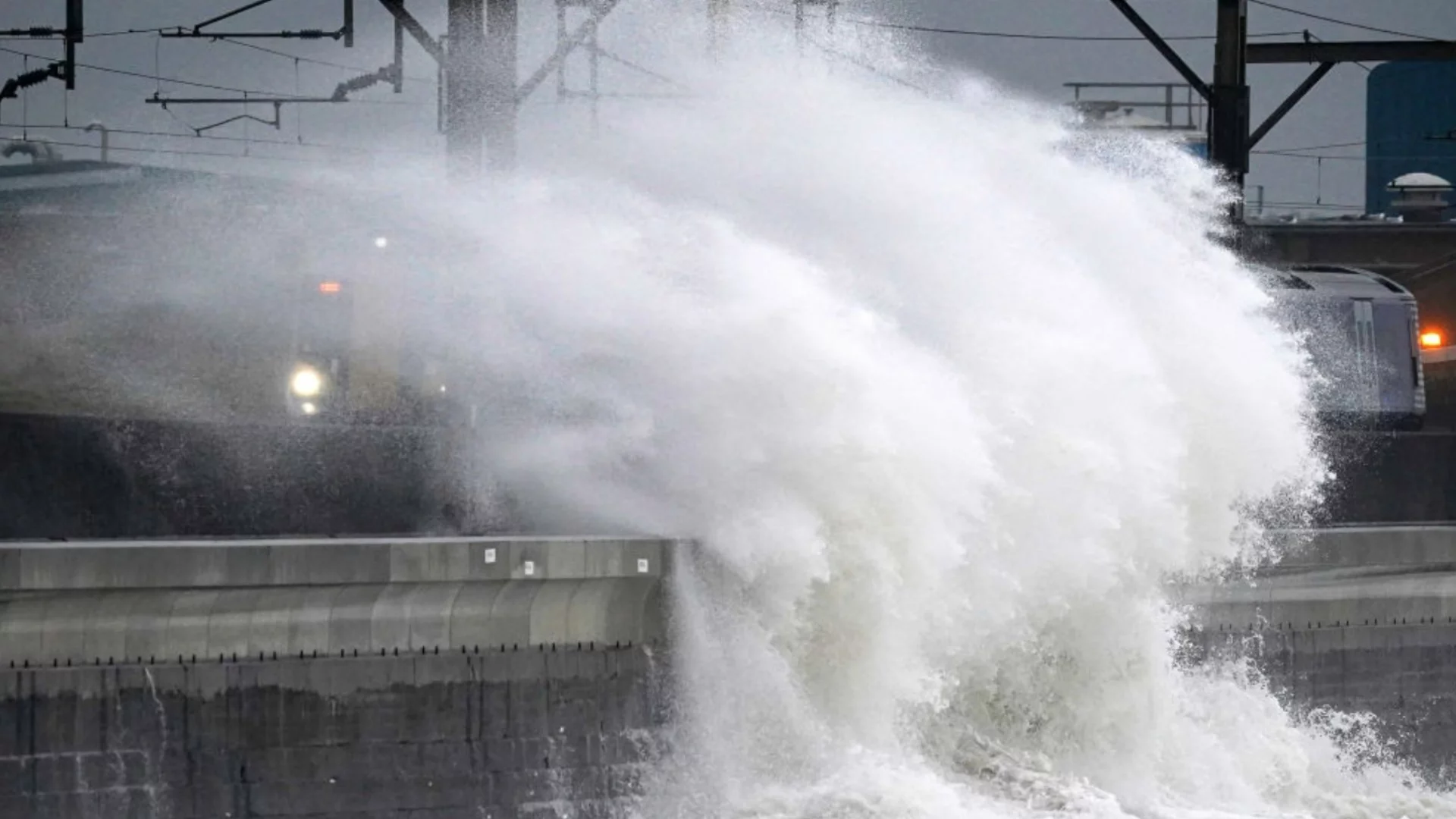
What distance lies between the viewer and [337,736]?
1138 cm

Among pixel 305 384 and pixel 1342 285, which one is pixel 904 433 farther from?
pixel 1342 285

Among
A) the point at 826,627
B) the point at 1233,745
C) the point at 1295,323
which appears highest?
the point at 1295,323

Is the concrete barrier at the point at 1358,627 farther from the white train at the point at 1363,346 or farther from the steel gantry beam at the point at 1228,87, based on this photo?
the white train at the point at 1363,346

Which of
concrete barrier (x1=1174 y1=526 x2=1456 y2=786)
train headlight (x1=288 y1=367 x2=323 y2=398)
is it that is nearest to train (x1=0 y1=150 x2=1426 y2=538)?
train headlight (x1=288 y1=367 x2=323 y2=398)

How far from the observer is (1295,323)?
83.7ft

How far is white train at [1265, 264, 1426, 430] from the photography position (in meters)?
26.8

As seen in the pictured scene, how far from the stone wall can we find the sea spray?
44 centimetres

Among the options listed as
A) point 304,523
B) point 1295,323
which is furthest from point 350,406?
point 1295,323

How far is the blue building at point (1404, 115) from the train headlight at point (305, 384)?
89.3 meters

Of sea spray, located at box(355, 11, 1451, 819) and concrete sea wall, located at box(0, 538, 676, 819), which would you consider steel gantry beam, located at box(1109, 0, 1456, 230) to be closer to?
sea spray, located at box(355, 11, 1451, 819)

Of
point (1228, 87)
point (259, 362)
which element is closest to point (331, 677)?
point (259, 362)

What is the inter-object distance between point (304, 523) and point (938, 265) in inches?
175

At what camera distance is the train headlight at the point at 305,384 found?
21469 mm

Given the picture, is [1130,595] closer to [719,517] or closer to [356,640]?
[719,517]
